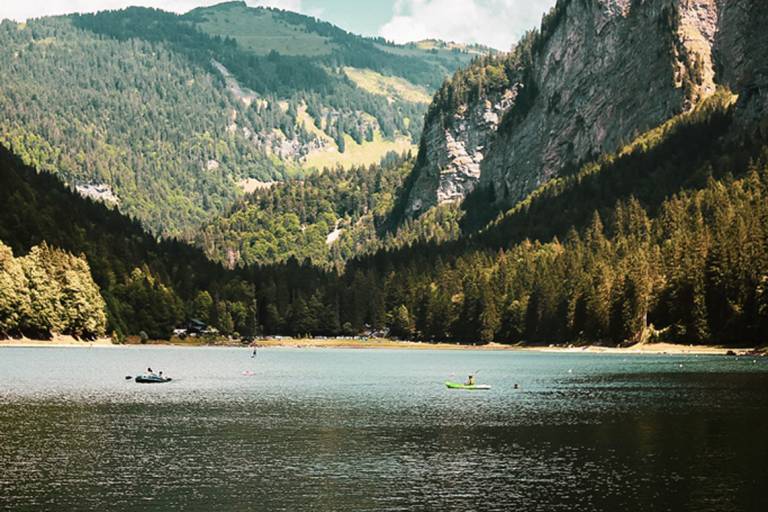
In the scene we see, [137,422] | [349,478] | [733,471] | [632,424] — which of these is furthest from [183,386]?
[733,471]

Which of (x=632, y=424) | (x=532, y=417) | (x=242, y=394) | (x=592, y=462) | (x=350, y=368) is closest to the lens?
(x=592, y=462)

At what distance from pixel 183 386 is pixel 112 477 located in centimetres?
7652

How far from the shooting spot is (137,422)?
3829 inches

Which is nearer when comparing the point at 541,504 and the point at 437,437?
the point at 541,504

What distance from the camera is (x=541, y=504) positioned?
198ft

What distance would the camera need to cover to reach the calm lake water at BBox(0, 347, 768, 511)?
62.0 meters

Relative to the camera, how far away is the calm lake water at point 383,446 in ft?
203

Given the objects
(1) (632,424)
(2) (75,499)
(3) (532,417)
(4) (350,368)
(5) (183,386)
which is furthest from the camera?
(4) (350,368)

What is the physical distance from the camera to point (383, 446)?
82.8 m

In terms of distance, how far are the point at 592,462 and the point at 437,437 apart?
58.0 feet

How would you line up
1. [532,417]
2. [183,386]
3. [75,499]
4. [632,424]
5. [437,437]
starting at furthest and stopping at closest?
1. [183,386]
2. [532,417]
3. [632,424]
4. [437,437]
5. [75,499]

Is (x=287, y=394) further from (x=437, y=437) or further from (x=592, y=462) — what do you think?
(x=592, y=462)

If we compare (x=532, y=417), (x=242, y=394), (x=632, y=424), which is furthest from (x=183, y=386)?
(x=632, y=424)

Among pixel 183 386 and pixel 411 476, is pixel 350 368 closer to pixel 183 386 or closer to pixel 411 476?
pixel 183 386
